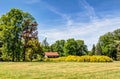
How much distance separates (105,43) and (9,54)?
2014 inches

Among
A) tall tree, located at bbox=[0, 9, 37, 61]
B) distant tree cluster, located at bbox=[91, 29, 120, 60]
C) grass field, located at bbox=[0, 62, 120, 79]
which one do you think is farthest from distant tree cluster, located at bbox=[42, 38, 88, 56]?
grass field, located at bbox=[0, 62, 120, 79]

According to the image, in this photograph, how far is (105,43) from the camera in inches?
3501

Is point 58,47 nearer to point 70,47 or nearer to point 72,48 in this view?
point 72,48

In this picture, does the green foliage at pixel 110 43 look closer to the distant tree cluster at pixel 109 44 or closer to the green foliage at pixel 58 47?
the distant tree cluster at pixel 109 44

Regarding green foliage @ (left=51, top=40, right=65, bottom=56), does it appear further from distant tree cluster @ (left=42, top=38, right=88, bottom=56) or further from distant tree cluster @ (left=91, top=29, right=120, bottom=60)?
distant tree cluster @ (left=91, top=29, right=120, bottom=60)

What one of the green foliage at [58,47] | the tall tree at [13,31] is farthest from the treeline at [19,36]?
the green foliage at [58,47]

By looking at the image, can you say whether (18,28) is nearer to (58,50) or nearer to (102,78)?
(102,78)

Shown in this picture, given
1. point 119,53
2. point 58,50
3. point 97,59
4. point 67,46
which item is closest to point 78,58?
point 97,59

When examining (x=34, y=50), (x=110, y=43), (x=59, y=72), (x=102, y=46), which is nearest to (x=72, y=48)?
(x=102, y=46)

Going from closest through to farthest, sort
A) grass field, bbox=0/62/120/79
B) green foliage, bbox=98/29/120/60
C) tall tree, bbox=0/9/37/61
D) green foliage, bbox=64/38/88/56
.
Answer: grass field, bbox=0/62/120/79 < tall tree, bbox=0/9/37/61 < green foliage, bbox=98/29/120/60 < green foliage, bbox=64/38/88/56

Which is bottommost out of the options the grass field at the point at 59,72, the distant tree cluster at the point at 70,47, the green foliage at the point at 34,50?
the grass field at the point at 59,72

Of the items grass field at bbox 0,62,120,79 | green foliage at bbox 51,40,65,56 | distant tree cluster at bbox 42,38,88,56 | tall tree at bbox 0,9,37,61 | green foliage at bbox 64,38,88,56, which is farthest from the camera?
green foliage at bbox 51,40,65,56

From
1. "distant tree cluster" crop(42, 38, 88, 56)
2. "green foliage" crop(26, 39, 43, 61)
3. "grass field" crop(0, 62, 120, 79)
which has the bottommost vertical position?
"grass field" crop(0, 62, 120, 79)

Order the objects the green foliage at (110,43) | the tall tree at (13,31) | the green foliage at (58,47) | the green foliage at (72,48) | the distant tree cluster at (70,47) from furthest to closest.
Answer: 1. the green foliage at (58,47)
2. the distant tree cluster at (70,47)
3. the green foliage at (72,48)
4. the green foliage at (110,43)
5. the tall tree at (13,31)
